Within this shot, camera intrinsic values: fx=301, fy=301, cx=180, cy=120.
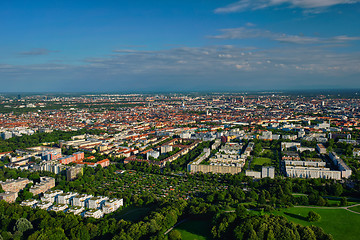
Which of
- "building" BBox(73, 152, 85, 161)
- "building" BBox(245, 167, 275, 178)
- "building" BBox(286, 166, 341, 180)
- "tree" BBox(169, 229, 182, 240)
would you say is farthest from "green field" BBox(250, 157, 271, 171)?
"building" BBox(73, 152, 85, 161)

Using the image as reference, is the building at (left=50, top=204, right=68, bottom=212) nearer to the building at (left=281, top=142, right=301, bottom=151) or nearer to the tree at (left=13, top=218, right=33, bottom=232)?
the tree at (left=13, top=218, right=33, bottom=232)

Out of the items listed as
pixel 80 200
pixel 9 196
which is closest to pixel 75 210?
pixel 80 200

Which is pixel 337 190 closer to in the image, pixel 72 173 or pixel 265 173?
pixel 265 173

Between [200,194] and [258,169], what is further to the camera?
[258,169]

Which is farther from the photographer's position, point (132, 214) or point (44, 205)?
point (44, 205)

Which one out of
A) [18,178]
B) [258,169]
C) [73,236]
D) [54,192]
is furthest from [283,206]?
[18,178]

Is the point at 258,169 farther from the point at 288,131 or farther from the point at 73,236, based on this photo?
the point at 288,131
